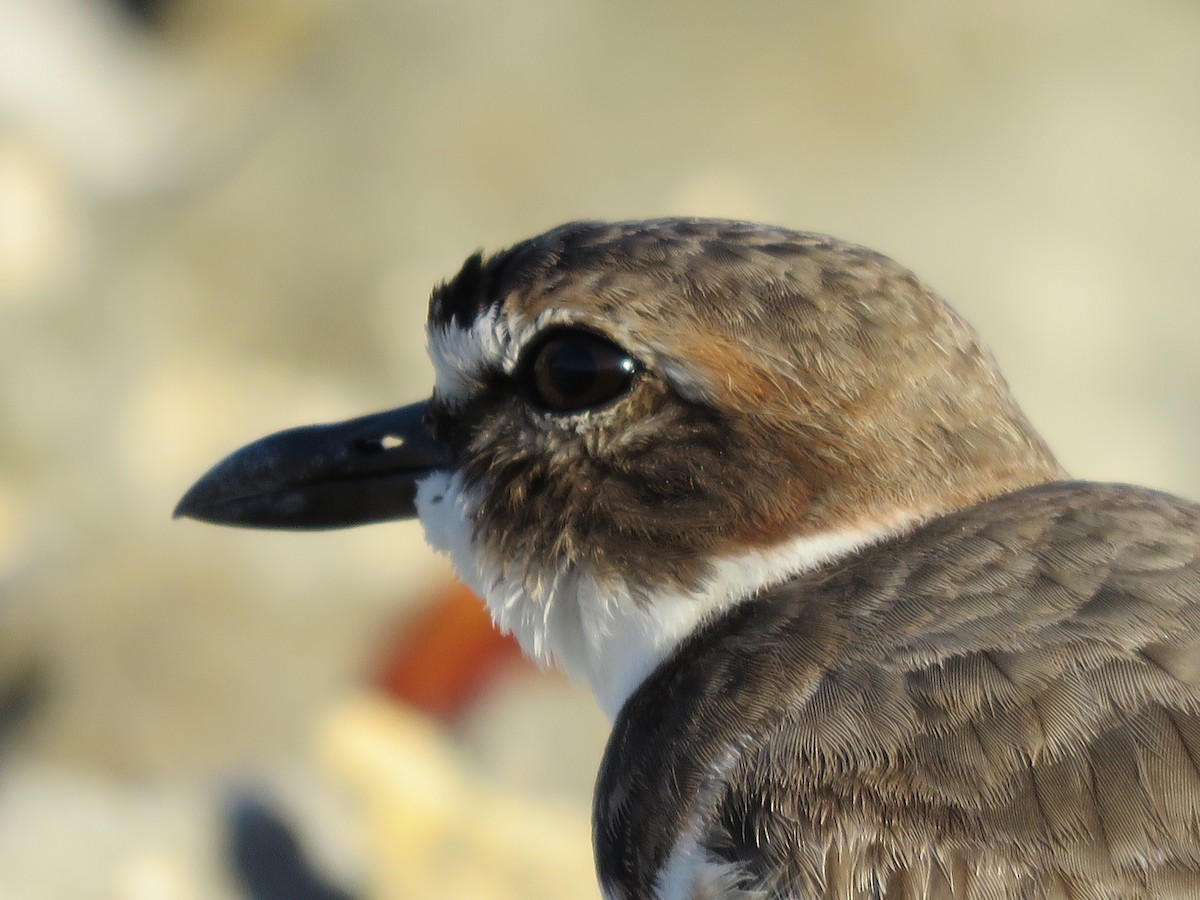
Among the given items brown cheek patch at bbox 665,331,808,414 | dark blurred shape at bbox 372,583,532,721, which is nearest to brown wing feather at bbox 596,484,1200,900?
brown cheek patch at bbox 665,331,808,414

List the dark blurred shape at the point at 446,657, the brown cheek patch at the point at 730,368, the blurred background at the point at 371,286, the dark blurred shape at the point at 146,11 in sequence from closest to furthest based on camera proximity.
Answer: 1. the brown cheek patch at the point at 730,368
2. the blurred background at the point at 371,286
3. the dark blurred shape at the point at 446,657
4. the dark blurred shape at the point at 146,11

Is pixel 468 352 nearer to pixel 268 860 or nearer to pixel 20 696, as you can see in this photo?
pixel 268 860

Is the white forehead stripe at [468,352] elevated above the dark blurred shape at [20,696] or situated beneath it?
situated beneath

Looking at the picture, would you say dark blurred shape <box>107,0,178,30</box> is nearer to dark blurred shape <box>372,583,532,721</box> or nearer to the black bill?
dark blurred shape <box>372,583,532,721</box>

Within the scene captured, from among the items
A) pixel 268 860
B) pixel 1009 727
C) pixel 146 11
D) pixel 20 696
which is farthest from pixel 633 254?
pixel 146 11

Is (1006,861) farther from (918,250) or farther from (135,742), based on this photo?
(918,250)

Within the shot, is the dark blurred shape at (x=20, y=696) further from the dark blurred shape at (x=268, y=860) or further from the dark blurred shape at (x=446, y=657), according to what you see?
the dark blurred shape at (x=446, y=657)

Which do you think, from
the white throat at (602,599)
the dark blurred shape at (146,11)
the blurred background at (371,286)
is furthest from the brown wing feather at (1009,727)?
the dark blurred shape at (146,11)
